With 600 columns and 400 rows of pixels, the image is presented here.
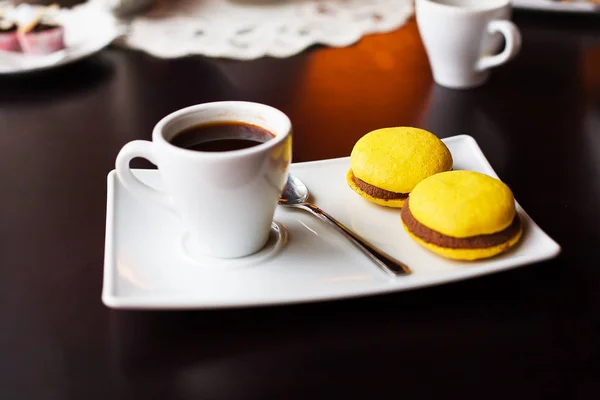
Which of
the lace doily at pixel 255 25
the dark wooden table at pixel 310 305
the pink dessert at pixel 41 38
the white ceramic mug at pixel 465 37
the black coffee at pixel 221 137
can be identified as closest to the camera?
the dark wooden table at pixel 310 305

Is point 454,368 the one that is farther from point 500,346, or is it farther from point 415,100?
point 415,100

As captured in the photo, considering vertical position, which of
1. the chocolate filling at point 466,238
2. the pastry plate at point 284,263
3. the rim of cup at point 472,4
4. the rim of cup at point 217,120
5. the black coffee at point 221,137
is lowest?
the pastry plate at point 284,263

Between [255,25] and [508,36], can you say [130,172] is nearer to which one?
[508,36]

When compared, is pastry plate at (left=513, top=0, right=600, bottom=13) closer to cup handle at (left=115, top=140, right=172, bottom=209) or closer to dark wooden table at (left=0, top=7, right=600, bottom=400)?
dark wooden table at (left=0, top=7, right=600, bottom=400)

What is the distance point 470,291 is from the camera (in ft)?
2.02

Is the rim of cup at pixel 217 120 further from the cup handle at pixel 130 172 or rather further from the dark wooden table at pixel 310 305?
the dark wooden table at pixel 310 305

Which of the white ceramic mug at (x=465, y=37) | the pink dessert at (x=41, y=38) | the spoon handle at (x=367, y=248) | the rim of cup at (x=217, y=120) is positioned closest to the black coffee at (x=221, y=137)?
the rim of cup at (x=217, y=120)

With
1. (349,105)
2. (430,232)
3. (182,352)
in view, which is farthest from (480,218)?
(349,105)

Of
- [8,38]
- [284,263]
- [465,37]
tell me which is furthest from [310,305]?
[8,38]

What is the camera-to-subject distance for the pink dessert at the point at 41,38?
3.82 ft

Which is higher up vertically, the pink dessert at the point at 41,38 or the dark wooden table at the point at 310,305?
the pink dessert at the point at 41,38

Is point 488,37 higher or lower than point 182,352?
higher

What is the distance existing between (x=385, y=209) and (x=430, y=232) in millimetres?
106

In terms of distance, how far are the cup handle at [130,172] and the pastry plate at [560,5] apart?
3.52 ft
